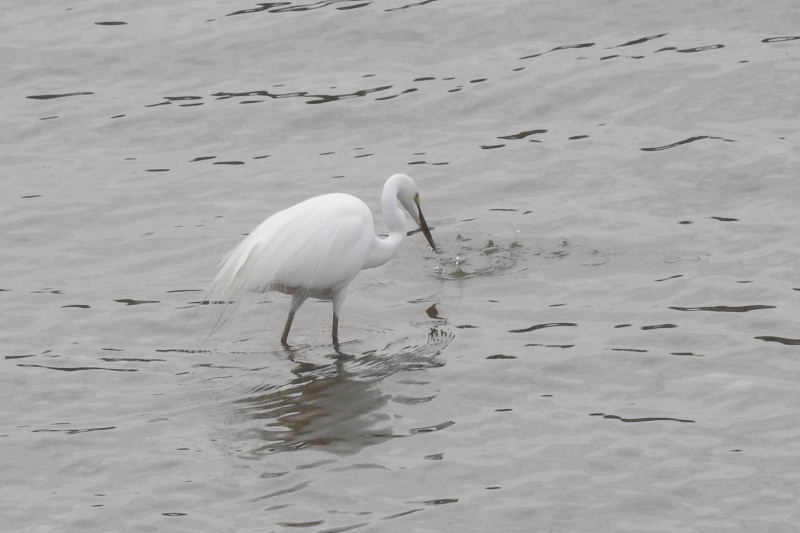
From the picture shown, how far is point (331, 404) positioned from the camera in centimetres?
921

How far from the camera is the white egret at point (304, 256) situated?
10164mm

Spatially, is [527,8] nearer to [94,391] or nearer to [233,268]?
[233,268]

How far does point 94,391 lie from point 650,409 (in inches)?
144

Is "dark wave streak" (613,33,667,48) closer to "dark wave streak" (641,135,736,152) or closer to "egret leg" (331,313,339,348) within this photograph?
"dark wave streak" (641,135,736,152)

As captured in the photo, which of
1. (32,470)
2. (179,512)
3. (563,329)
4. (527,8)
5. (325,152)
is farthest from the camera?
(527,8)

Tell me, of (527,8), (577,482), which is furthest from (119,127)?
(577,482)

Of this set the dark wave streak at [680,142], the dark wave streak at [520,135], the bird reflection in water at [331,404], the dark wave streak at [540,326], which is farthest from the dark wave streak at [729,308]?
the dark wave streak at [520,135]

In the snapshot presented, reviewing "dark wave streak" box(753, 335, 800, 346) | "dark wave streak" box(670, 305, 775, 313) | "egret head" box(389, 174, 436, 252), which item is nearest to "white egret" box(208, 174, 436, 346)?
"egret head" box(389, 174, 436, 252)

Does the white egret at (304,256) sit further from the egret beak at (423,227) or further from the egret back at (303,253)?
the egret beak at (423,227)

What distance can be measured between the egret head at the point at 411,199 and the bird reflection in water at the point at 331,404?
1409 mm

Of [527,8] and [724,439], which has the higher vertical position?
[527,8]

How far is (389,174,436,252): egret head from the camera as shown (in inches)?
445

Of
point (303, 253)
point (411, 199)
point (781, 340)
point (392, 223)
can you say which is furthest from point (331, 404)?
point (781, 340)

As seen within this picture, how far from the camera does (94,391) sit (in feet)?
31.1
